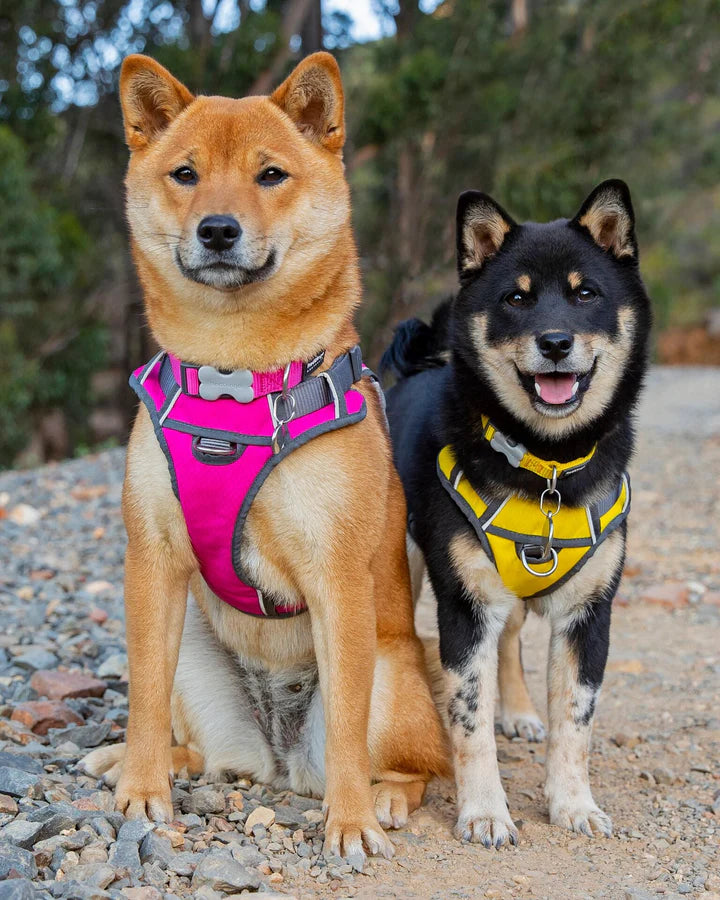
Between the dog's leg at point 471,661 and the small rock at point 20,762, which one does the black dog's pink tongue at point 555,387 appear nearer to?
the dog's leg at point 471,661

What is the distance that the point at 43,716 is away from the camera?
3.81 meters

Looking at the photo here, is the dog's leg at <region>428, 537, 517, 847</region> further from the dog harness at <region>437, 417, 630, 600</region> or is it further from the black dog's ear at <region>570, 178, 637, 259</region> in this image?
the black dog's ear at <region>570, 178, 637, 259</region>

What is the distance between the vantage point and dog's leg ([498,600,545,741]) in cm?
425

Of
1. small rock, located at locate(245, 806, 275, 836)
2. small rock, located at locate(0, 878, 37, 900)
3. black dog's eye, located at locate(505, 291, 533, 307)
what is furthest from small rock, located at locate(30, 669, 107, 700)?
black dog's eye, located at locate(505, 291, 533, 307)

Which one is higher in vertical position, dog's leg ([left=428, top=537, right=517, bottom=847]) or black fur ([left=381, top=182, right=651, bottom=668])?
black fur ([left=381, top=182, right=651, bottom=668])

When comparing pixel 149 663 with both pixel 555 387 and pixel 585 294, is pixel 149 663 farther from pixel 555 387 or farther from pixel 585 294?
pixel 585 294

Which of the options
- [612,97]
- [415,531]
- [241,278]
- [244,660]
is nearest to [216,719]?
[244,660]

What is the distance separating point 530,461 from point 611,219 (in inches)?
35.7

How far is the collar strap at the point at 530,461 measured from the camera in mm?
3443

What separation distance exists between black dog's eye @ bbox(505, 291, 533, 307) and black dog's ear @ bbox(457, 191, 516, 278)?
0.77 ft

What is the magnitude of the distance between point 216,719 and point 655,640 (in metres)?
2.91

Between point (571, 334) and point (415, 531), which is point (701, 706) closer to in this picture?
point (415, 531)

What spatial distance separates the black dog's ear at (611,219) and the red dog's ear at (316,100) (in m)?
0.90

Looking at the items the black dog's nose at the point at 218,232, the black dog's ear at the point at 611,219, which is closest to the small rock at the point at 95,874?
the black dog's nose at the point at 218,232
